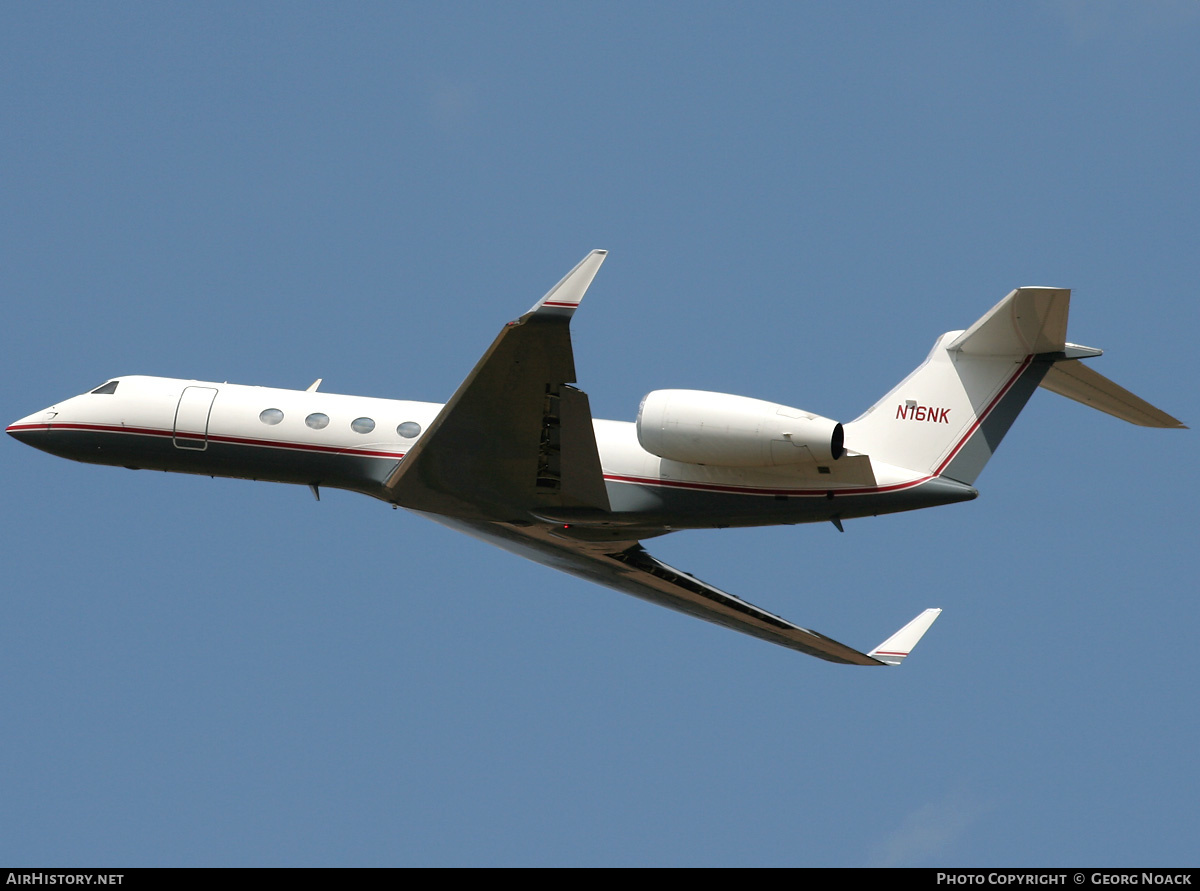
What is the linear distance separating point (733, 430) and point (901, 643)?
936 cm

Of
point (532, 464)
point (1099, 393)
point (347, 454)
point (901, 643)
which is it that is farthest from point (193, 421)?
point (1099, 393)

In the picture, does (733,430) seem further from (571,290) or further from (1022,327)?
(1022,327)

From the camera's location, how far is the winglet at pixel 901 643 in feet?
88.1

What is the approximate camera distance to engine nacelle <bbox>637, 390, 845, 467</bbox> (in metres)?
19.4

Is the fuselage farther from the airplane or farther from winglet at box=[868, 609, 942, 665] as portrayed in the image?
winglet at box=[868, 609, 942, 665]

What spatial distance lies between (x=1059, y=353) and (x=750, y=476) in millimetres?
4933

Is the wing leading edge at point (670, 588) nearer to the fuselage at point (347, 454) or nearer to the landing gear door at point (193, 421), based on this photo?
the fuselage at point (347, 454)

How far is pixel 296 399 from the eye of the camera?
23.5 m

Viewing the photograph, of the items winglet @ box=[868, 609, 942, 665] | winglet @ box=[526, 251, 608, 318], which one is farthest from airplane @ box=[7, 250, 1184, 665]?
winglet @ box=[868, 609, 942, 665]

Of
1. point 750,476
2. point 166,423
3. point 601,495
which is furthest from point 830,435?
point 166,423

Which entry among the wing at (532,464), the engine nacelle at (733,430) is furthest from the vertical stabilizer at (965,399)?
the wing at (532,464)

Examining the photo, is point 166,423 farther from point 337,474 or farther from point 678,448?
point 678,448

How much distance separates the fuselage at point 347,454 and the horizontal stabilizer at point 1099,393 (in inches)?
83.0

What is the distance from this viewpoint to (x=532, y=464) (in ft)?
67.5
